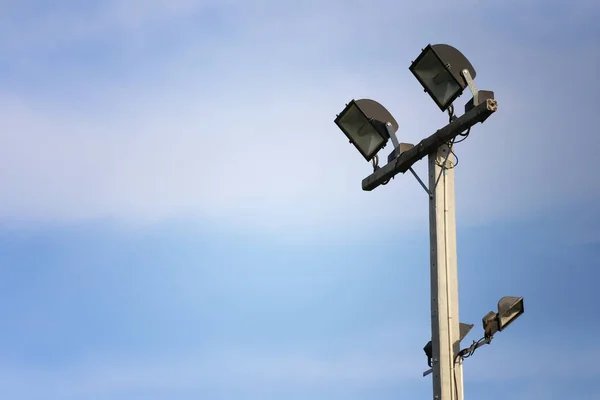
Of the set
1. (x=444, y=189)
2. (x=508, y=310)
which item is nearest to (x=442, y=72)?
(x=444, y=189)

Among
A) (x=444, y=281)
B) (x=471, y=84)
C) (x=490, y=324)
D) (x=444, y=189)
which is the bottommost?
(x=490, y=324)

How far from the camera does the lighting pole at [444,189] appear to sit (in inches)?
384

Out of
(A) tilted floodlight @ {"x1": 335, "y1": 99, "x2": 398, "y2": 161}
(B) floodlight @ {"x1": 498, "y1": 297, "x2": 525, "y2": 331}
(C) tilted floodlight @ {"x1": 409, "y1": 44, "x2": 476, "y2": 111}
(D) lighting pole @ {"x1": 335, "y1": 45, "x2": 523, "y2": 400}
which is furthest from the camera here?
(A) tilted floodlight @ {"x1": 335, "y1": 99, "x2": 398, "y2": 161}

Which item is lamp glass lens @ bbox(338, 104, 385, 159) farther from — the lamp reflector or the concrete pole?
the concrete pole

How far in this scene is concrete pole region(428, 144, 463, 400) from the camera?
9805 millimetres

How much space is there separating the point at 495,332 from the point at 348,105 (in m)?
3.20

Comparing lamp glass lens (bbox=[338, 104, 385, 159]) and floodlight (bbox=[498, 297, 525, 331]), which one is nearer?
floodlight (bbox=[498, 297, 525, 331])

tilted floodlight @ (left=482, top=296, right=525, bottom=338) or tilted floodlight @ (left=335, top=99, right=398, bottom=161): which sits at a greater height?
tilted floodlight @ (left=335, top=99, right=398, bottom=161)

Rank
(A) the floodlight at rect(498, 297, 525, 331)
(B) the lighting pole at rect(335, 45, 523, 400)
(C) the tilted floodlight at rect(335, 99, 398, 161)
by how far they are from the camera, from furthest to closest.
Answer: (C) the tilted floodlight at rect(335, 99, 398, 161)
(B) the lighting pole at rect(335, 45, 523, 400)
(A) the floodlight at rect(498, 297, 525, 331)

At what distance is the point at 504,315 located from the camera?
9.44 meters

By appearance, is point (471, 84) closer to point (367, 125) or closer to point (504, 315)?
point (367, 125)

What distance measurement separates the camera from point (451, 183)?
1037cm

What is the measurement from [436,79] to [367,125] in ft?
3.61

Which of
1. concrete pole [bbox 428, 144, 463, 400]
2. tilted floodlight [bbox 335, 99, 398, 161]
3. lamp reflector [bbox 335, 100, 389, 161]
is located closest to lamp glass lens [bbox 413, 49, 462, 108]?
concrete pole [bbox 428, 144, 463, 400]
